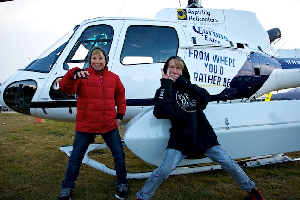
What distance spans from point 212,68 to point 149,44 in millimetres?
1047

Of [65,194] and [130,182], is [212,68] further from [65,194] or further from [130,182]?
[65,194]

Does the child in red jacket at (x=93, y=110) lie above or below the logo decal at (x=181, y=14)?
below

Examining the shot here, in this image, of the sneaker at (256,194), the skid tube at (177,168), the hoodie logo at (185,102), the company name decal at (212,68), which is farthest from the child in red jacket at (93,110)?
the company name decal at (212,68)

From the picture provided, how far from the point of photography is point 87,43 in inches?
143

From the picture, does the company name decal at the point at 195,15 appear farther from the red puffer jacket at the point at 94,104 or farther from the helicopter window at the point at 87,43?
the red puffer jacket at the point at 94,104

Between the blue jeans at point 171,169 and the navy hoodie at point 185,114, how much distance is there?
0.24 ft

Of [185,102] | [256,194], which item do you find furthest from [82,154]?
[256,194]

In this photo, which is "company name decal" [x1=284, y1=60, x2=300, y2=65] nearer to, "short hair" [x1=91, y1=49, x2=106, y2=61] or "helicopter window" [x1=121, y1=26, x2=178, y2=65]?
"helicopter window" [x1=121, y1=26, x2=178, y2=65]

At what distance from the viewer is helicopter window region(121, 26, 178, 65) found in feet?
11.8

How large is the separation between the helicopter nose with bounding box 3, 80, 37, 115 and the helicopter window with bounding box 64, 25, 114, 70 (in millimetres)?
563

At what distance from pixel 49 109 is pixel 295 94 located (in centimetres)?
406

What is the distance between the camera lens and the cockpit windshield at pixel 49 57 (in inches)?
141

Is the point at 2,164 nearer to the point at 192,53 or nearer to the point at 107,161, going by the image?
the point at 107,161

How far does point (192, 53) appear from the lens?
378 centimetres
